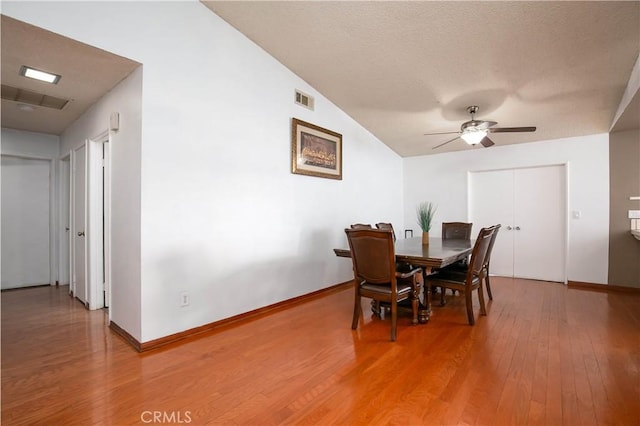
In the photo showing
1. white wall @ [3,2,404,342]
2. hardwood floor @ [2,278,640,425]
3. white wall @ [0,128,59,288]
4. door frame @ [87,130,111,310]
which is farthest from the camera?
white wall @ [0,128,59,288]

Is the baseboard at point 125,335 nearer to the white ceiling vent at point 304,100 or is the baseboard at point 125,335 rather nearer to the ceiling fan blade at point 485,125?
the white ceiling vent at point 304,100

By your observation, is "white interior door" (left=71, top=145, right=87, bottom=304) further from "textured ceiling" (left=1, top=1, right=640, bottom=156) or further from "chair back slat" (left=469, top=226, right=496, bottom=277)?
"chair back slat" (left=469, top=226, right=496, bottom=277)

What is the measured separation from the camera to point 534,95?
3529mm

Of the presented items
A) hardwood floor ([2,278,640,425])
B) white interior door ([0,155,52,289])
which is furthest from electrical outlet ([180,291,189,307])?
white interior door ([0,155,52,289])

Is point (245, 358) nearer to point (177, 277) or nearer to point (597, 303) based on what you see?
point (177, 277)

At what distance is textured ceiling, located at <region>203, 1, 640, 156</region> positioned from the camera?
243 cm

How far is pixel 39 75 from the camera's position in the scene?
266 cm

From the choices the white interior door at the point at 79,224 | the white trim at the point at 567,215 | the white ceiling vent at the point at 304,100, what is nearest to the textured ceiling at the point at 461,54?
the white ceiling vent at the point at 304,100

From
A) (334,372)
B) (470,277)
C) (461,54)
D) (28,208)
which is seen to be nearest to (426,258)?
(470,277)

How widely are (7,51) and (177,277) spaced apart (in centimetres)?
213

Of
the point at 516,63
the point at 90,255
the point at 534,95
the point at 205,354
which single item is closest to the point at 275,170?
the point at 205,354

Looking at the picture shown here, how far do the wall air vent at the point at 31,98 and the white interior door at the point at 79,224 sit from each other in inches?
21.4

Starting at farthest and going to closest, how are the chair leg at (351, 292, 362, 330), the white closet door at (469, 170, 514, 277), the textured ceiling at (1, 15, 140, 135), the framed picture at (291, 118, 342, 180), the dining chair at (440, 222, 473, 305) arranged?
the white closet door at (469, 170, 514, 277)
the dining chair at (440, 222, 473, 305)
the framed picture at (291, 118, 342, 180)
the chair leg at (351, 292, 362, 330)
the textured ceiling at (1, 15, 140, 135)

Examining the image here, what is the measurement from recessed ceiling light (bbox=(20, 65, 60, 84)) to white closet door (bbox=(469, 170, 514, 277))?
6070 millimetres
